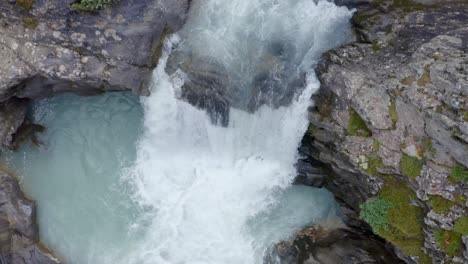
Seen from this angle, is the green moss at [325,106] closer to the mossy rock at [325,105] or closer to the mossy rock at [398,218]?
the mossy rock at [325,105]

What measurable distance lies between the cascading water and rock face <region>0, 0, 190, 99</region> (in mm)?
948

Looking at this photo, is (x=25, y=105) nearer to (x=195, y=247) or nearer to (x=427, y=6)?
(x=195, y=247)

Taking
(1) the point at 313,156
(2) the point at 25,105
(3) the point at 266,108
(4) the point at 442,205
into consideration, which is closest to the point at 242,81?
(3) the point at 266,108

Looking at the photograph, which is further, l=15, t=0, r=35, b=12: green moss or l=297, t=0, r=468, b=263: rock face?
l=15, t=0, r=35, b=12: green moss

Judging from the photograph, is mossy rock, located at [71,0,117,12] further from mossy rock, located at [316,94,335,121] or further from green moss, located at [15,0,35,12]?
mossy rock, located at [316,94,335,121]

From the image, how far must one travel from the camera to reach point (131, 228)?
18.4m

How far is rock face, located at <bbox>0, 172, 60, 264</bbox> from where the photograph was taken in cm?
1827

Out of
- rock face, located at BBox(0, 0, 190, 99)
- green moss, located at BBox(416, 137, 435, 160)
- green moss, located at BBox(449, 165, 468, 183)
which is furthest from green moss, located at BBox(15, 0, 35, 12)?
green moss, located at BBox(449, 165, 468, 183)

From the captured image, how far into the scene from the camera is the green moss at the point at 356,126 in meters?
15.7

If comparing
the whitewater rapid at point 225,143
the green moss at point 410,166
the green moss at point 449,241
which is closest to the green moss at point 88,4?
the whitewater rapid at point 225,143

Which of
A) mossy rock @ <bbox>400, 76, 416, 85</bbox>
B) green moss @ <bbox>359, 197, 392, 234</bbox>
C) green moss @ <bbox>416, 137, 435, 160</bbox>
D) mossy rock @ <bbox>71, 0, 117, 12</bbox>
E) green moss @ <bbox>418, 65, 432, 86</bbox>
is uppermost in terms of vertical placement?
green moss @ <bbox>418, 65, 432, 86</bbox>

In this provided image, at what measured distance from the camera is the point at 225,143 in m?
18.6

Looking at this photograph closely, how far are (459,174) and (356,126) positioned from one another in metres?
3.79

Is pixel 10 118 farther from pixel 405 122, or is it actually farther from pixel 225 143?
pixel 405 122
